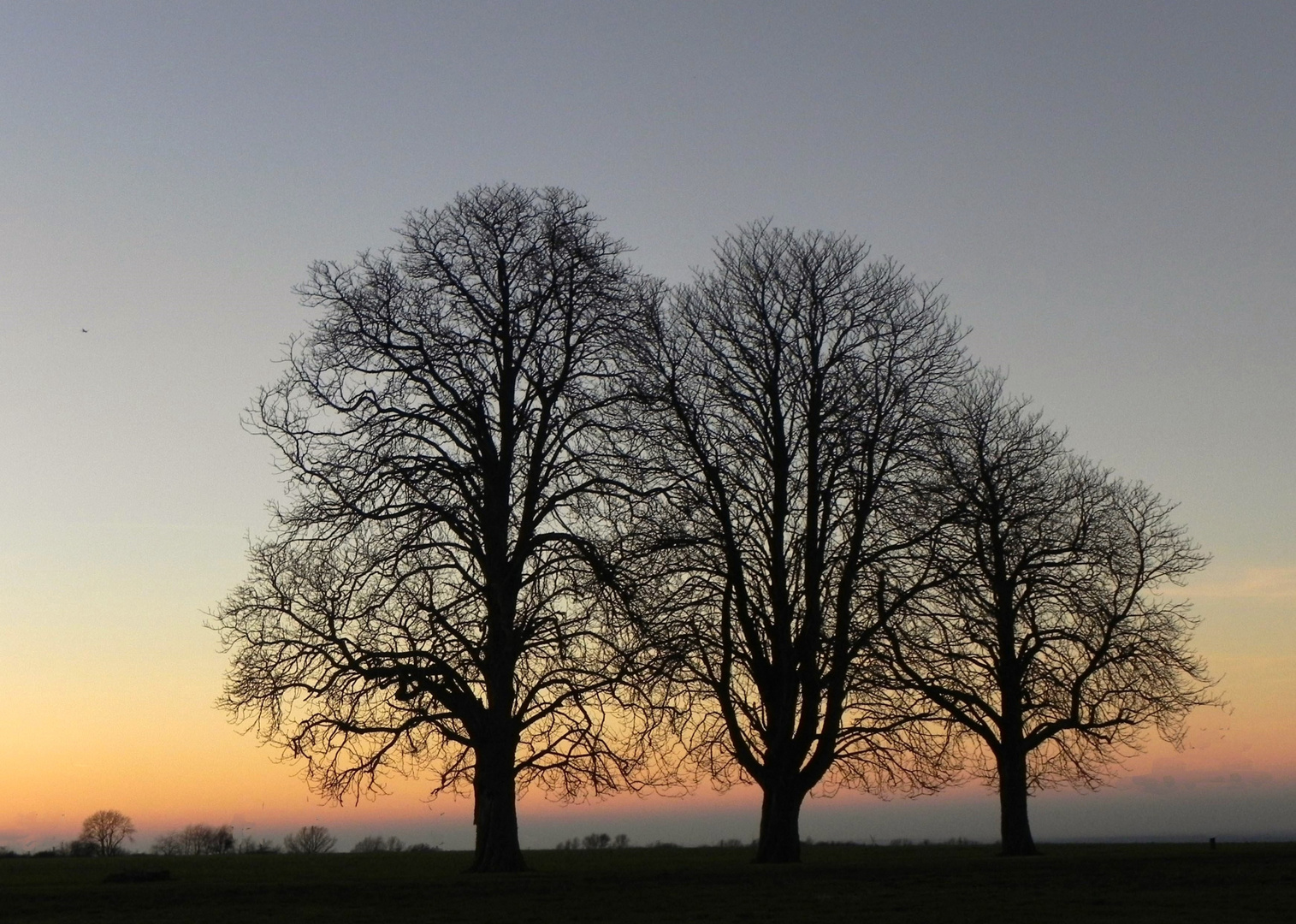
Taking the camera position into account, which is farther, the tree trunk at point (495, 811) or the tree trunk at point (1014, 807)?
the tree trunk at point (1014, 807)

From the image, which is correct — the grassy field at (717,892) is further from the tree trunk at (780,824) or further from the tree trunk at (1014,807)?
the tree trunk at (1014,807)

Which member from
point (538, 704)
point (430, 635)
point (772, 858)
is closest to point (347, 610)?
point (430, 635)

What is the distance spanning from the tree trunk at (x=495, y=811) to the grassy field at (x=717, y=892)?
2.99ft

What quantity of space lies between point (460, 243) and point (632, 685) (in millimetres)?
10506

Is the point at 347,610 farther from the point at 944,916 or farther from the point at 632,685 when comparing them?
the point at 944,916

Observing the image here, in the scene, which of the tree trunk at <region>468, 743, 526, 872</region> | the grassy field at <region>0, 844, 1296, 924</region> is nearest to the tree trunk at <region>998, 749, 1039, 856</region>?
the grassy field at <region>0, 844, 1296, 924</region>

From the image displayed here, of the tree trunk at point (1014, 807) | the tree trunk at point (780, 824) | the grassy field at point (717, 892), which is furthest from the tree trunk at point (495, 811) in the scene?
the tree trunk at point (1014, 807)

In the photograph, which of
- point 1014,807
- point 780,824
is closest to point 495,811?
point 780,824

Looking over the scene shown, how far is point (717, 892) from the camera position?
2275 cm

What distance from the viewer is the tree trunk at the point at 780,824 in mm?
31266

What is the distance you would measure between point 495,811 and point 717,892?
7.09m

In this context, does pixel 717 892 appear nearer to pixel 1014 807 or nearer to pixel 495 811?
pixel 495 811

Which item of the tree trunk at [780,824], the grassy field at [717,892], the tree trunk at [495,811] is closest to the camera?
the grassy field at [717,892]

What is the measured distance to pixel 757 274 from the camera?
1313 inches
